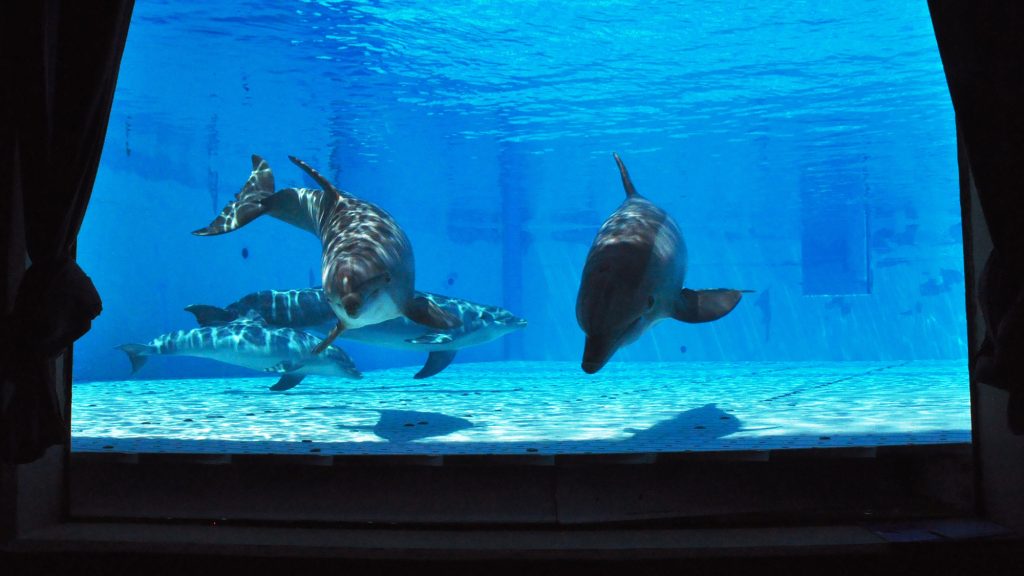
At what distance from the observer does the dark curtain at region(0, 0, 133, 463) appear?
12.0ft

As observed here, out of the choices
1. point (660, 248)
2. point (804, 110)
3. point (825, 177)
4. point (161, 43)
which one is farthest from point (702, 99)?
point (660, 248)

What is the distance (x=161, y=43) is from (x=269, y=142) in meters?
11.0

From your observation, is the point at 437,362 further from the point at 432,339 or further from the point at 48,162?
the point at 48,162

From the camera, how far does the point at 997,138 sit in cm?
346

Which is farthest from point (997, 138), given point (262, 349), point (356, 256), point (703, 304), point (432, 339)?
point (262, 349)

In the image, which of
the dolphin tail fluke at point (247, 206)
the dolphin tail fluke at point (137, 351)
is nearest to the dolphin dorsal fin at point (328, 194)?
the dolphin tail fluke at point (247, 206)

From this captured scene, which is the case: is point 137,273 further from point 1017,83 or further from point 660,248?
point 1017,83

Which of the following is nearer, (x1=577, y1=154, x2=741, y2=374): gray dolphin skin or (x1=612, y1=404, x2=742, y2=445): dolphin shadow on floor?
(x1=577, y1=154, x2=741, y2=374): gray dolphin skin

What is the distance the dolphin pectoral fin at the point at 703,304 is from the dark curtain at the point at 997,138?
3.21 metres

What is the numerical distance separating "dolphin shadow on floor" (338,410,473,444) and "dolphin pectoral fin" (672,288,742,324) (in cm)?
220

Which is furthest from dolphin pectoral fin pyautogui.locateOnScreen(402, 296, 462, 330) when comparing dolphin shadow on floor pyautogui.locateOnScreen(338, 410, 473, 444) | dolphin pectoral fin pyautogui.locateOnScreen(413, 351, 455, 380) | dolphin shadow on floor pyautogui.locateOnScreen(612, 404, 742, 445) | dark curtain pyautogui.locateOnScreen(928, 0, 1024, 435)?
dolphin pectoral fin pyautogui.locateOnScreen(413, 351, 455, 380)

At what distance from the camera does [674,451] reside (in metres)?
4.29

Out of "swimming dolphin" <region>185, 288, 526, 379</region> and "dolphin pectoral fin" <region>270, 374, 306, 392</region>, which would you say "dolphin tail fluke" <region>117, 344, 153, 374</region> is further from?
"dolphin pectoral fin" <region>270, 374, 306, 392</region>

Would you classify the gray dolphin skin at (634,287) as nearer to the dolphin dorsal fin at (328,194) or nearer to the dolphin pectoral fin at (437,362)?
the dolphin dorsal fin at (328,194)
